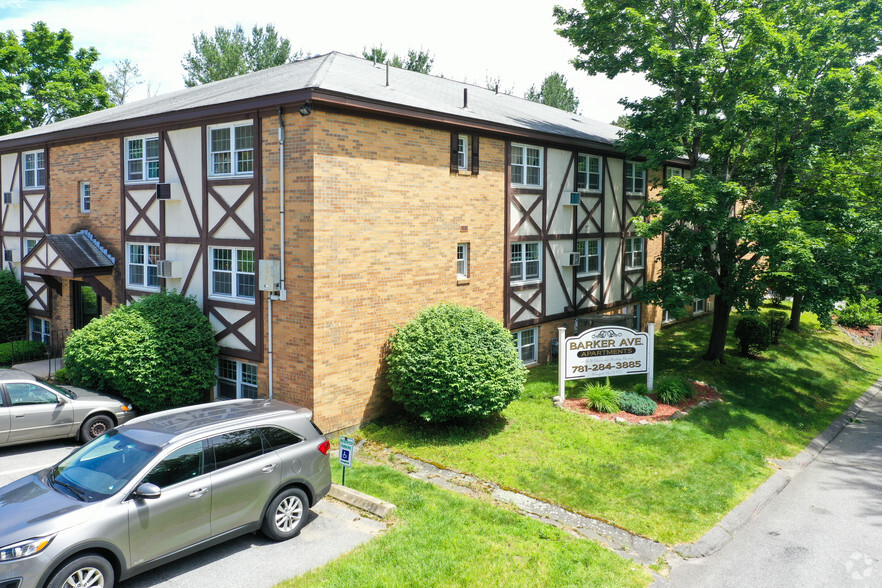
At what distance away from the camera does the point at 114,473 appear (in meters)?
7.65

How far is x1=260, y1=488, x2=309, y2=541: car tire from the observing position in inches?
342

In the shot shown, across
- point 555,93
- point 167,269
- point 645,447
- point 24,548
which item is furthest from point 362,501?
point 555,93

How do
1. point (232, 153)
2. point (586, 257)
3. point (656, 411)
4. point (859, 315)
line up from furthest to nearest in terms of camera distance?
point (859, 315), point (586, 257), point (656, 411), point (232, 153)

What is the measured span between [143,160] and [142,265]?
298 centimetres

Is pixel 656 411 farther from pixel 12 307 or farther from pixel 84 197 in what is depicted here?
pixel 12 307

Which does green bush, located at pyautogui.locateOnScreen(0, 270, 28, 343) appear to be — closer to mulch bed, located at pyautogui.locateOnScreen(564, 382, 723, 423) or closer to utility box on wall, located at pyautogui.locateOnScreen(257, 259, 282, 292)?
utility box on wall, located at pyautogui.locateOnScreen(257, 259, 282, 292)

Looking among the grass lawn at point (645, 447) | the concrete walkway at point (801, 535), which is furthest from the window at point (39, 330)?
the concrete walkway at point (801, 535)

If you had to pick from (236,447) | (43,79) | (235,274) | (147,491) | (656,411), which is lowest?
(656,411)

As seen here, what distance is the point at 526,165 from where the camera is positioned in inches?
742

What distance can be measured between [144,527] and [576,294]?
16738 mm

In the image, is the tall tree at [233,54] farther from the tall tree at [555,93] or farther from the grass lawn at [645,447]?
the grass lawn at [645,447]

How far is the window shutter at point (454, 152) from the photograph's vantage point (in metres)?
16.0

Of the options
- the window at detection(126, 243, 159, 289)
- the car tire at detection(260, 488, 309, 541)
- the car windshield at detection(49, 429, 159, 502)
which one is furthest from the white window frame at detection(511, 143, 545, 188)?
the car windshield at detection(49, 429, 159, 502)

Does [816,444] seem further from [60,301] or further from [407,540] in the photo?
[60,301]
